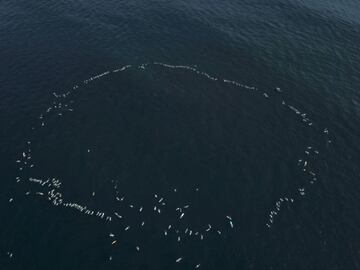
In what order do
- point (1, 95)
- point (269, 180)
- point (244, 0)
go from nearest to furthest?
point (269, 180) → point (1, 95) → point (244, 0)

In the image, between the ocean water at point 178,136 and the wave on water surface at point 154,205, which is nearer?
the ocean water at point 178,136

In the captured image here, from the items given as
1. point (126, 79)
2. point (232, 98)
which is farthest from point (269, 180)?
point (126, 79)

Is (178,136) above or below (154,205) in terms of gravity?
below

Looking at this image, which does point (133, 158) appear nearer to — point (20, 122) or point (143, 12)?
point (20, 122)

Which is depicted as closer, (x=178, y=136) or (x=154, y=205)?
(x=154, y=205)

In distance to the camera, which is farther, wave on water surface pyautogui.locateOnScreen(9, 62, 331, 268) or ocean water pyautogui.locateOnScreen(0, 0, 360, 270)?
wave on water surface pyautogui.locateOnScreen(9, 62, 331, 268)

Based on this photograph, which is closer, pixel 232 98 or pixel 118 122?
pixel 118 122

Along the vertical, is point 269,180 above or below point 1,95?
above

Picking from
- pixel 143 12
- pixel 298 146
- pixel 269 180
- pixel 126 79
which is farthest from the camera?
pixel 143 12
